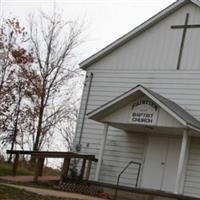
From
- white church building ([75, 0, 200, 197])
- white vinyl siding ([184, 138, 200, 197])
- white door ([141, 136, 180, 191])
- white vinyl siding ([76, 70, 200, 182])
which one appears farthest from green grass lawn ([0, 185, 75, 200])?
white vinyl siding ([76, 70, 200, 182])

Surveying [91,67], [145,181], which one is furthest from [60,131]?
[145,181]

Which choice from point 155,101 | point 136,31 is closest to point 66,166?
point 155,101

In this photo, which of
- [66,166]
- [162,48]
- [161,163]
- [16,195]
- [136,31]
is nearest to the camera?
[16,195]

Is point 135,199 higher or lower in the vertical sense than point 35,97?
lower

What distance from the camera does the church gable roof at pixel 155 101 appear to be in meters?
18.4

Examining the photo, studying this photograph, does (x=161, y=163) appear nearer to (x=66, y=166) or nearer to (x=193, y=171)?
(x=193, y=171)

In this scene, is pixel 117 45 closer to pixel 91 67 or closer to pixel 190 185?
pixel 91 67

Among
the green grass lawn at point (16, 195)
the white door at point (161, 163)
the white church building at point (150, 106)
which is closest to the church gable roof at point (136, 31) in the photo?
the white church building at point (150, 106)

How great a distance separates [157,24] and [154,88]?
101 inches

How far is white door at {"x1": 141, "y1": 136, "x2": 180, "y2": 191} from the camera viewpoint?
66.5 ft

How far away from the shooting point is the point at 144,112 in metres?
19.4

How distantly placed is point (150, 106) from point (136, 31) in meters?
4.01

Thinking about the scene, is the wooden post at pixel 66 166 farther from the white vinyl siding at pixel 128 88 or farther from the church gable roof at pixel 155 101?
the church gable roof at pixel 155 101

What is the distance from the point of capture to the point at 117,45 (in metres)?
22.7
